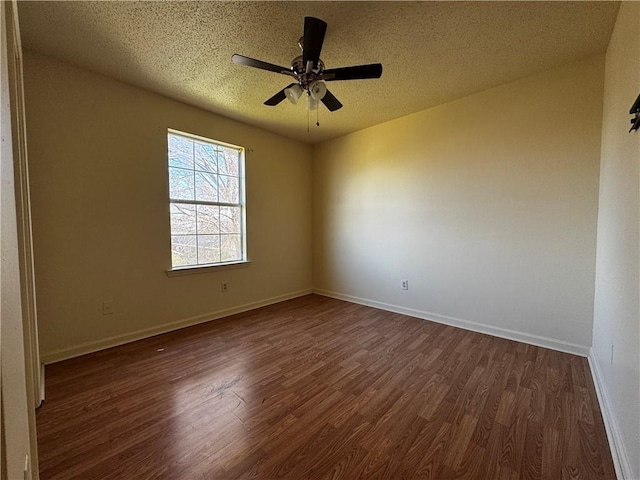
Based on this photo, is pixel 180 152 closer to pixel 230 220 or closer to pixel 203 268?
pixel 230 220

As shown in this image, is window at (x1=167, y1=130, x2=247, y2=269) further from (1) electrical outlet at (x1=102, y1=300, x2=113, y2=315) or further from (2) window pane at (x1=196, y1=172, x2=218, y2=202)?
(1) electrical outlet at (x1=102, y1=300, x2=113, y2=315)

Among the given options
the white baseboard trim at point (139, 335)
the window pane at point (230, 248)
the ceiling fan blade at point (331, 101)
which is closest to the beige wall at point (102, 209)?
the white baseboard trim at point (139, 335)

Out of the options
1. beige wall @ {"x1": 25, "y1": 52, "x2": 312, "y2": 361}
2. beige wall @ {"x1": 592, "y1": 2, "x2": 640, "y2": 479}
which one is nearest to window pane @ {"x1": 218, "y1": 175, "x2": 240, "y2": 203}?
beige wall @ {"x1": 25, "y1": 52, "x2": 312, "y2": 361}

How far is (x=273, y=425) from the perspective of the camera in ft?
5.28

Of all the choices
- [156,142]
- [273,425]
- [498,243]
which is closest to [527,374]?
[498,243]

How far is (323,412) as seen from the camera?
1.72 metres

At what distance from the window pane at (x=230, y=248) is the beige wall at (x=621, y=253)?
3698 mm

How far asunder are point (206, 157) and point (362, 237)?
8.07ft

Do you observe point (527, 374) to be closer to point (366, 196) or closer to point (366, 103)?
point (366, 196)

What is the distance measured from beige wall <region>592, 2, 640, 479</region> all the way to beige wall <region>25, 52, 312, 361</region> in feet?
11.8

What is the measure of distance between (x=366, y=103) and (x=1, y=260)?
3.27 meters

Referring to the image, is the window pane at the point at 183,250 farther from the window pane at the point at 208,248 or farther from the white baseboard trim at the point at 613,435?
the white baseboard trim at the point at 613,435

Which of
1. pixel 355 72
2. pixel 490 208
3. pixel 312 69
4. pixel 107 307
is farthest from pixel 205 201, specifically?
pixel 490 208

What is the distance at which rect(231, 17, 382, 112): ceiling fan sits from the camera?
1.69 m
